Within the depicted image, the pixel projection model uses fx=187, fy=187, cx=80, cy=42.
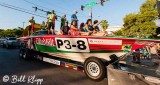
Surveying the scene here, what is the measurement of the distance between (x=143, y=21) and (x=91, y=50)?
35.3 metres

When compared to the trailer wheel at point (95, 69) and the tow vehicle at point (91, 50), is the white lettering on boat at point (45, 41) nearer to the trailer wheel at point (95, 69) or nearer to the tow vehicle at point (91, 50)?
the tow vehicle at point (91, 50)

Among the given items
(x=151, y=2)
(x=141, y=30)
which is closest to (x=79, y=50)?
(x=141, y=30)

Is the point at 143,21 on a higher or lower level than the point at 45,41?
higher

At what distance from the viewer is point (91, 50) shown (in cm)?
655

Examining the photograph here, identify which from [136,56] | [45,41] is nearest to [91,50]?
[136,56]

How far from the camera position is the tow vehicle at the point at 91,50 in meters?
5.66

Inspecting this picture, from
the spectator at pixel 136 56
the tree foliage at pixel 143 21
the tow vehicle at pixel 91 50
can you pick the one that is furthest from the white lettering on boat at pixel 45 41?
the tree foliage at pixel 143 21

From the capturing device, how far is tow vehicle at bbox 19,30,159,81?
18.6ft

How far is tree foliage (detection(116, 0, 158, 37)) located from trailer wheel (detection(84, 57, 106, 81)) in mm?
32018

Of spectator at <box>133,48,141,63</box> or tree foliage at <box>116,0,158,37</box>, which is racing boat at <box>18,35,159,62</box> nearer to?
spectator at <box>133,48,141,63</box>

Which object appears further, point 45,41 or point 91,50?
point 45,41

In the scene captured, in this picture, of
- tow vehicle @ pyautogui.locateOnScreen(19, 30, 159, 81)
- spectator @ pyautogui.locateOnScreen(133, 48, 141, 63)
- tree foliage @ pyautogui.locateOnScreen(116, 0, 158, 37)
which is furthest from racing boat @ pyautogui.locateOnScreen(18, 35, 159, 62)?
tree foliage @ pyautogui.locateOnScreen(116, 0, 158, 37)

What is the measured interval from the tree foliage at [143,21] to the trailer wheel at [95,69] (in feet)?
105

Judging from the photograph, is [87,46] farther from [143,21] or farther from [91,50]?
[143,21]
